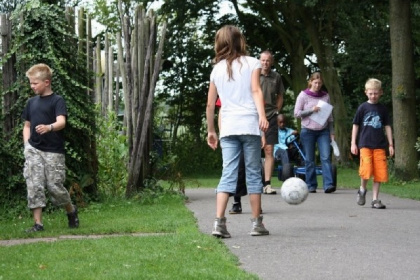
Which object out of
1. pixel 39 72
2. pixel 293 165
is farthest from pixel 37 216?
pixel 293 165

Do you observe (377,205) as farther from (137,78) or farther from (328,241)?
(137,78)

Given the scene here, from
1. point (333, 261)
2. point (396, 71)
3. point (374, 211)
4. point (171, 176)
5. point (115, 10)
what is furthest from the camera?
Answer: point (115, 10)

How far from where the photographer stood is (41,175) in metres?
9.55

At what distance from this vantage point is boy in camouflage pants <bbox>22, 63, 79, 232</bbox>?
9.52 meters

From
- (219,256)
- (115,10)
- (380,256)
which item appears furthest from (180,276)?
(115,10)

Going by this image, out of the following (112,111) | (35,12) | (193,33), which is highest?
(193,33)

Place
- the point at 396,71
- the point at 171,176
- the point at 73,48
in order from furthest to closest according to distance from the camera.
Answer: the point at 396,71, the point at 171,176, the point at 73,48

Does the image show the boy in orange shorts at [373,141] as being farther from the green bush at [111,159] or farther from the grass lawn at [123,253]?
the green bush at [111,159]

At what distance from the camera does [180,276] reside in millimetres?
6262

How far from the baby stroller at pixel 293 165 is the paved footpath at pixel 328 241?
437cm

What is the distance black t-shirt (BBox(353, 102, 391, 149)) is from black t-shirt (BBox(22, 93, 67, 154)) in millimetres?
4109

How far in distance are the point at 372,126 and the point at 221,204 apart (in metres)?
3.95

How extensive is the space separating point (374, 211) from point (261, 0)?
66.4 ft

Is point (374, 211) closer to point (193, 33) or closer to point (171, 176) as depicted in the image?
point (171, 176)
